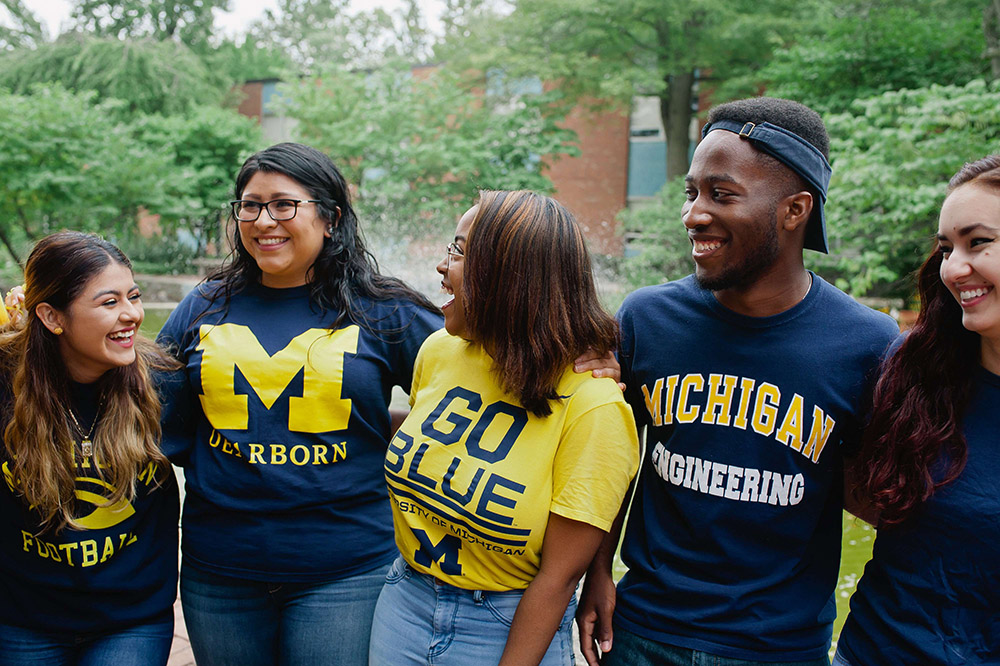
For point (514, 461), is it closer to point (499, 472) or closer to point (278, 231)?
point (499, 472)

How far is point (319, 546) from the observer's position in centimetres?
216

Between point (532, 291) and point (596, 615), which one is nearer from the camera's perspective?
point (532, 291)

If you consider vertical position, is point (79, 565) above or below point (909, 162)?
below

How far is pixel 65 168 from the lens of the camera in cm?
1541

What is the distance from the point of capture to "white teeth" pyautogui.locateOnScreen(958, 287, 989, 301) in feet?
5.16

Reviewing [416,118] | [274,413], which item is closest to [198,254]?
[416,118]

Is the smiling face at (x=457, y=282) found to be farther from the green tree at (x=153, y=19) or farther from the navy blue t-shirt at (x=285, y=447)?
the green tree at (x=153, y=19)

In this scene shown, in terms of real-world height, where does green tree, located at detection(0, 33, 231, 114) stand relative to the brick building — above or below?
above

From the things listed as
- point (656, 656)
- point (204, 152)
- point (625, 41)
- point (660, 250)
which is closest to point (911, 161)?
point (660, 250)

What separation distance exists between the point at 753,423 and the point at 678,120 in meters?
17.2

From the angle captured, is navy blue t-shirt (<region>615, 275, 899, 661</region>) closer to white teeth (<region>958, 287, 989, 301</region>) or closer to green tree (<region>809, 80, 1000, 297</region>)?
white teeth (<region>958, 287, 989, 301</region>)

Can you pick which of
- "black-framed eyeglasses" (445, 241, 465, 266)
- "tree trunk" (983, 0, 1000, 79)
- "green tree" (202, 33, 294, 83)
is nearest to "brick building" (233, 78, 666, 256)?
"green tree" (202, 33, 294, 83)

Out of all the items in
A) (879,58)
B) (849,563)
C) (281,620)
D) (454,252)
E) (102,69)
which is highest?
(102,69)

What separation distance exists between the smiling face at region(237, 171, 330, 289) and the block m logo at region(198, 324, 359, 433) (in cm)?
23
